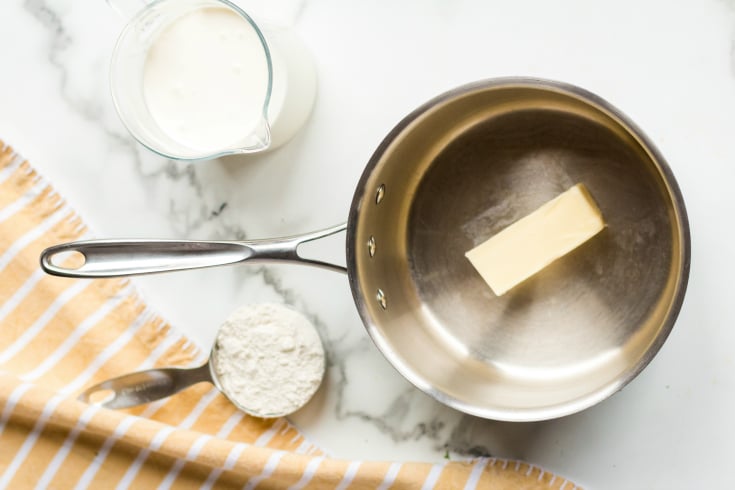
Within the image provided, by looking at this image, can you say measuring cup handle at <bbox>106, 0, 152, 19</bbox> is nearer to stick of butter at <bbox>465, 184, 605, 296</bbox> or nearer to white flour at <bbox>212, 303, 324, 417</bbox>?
white flour at <bbox>212, 303, 324, 417</bbox>

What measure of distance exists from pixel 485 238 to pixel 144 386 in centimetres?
44

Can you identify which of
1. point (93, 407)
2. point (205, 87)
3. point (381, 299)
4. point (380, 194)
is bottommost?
point (93, 407)

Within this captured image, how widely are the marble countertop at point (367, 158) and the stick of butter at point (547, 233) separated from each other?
110 millimetres

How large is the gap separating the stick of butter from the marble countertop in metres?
0.11

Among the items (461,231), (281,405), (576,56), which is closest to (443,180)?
(461,231)

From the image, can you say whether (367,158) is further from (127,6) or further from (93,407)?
(93,407)

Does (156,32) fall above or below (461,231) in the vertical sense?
above

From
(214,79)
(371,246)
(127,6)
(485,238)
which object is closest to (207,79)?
(214,79)

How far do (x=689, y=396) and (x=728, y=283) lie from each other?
13cm

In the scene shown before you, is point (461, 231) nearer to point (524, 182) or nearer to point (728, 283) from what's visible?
point (524, 182)

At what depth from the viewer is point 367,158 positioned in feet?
3.43

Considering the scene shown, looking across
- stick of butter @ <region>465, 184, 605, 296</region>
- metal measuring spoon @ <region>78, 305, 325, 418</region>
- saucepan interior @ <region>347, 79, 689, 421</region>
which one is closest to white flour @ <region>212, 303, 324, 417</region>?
metal measuring spoon @ <region>78, 305, 325, 418</region>

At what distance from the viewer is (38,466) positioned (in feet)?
3.58

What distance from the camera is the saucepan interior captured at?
95cm
